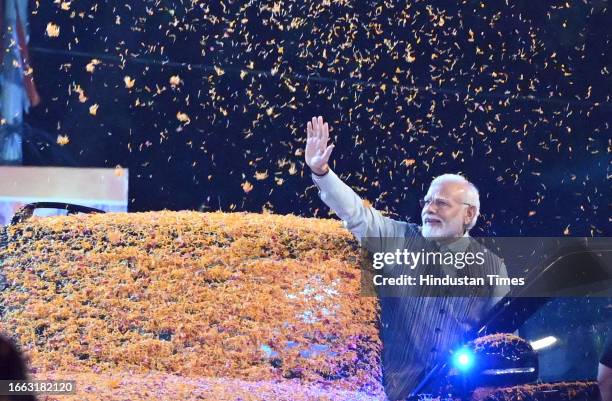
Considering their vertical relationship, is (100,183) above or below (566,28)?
below

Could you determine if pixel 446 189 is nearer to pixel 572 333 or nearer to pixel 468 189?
pixel 468 189

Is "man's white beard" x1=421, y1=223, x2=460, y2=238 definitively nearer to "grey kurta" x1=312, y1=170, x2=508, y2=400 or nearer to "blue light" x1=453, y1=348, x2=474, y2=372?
"grey kurta" x1=312, y1=170, x2=508, y2=400

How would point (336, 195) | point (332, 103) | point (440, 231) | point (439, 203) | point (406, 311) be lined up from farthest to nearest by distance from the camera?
point (332, 103) → point (439, 203) → point (440, 231) → point (336, 195) → point (406, 311)

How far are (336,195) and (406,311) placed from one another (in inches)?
27.8

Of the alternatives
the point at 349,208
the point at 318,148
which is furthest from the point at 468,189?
the point at 318,148

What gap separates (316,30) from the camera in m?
4.96

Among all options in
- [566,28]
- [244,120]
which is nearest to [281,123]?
[244,120]

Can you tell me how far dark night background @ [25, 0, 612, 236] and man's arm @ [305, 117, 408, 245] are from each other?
0.34 m

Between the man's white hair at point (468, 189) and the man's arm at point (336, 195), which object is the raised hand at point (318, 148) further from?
the man's white hair at point (468, 189)

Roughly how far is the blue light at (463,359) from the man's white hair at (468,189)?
74.6 inches

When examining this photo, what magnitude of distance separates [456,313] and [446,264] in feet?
1.07

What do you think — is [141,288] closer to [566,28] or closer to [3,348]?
[3,348]

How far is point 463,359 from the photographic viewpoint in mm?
2553

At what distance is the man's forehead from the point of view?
4504mm
